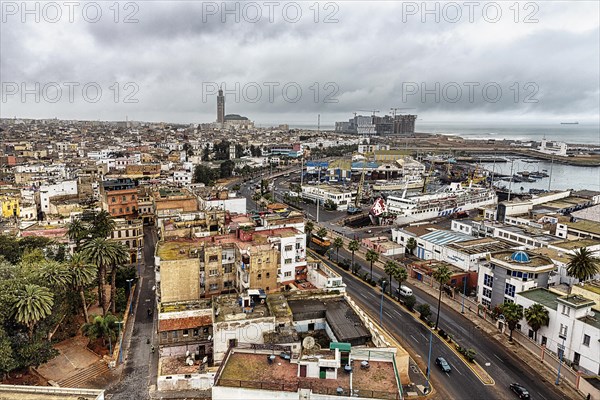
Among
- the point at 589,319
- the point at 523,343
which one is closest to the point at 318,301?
the point at 523,343

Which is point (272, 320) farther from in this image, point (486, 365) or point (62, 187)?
point (62, 187)

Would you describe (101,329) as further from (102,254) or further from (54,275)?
(102,254)

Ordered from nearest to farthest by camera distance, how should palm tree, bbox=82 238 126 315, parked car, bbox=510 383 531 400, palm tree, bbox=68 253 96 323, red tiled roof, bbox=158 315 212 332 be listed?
parked car, bbox=510 383 531 400 → red tiled roof, bbox=158 315 212 332 → palm tree, bbox=68 253 96 323 → palm tree, bbox=82 238 126 315

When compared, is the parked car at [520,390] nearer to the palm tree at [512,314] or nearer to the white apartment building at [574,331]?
the white apartment building at [574,331]

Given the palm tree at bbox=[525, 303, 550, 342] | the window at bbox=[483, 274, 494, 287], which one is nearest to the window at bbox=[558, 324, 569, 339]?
the palm tree at bbox=[525, 303, 550, 342]

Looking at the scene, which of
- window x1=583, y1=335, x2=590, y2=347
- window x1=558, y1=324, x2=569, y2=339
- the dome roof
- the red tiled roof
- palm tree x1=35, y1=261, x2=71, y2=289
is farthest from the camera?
the dome roof

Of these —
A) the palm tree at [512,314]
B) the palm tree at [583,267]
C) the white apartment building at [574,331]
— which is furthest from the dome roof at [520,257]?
the palm tree at [512,314]

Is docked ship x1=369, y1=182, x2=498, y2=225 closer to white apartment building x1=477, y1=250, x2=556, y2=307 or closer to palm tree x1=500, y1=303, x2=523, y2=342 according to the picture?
white apartment building x1=477, y1=250, x2=556, y2=307
